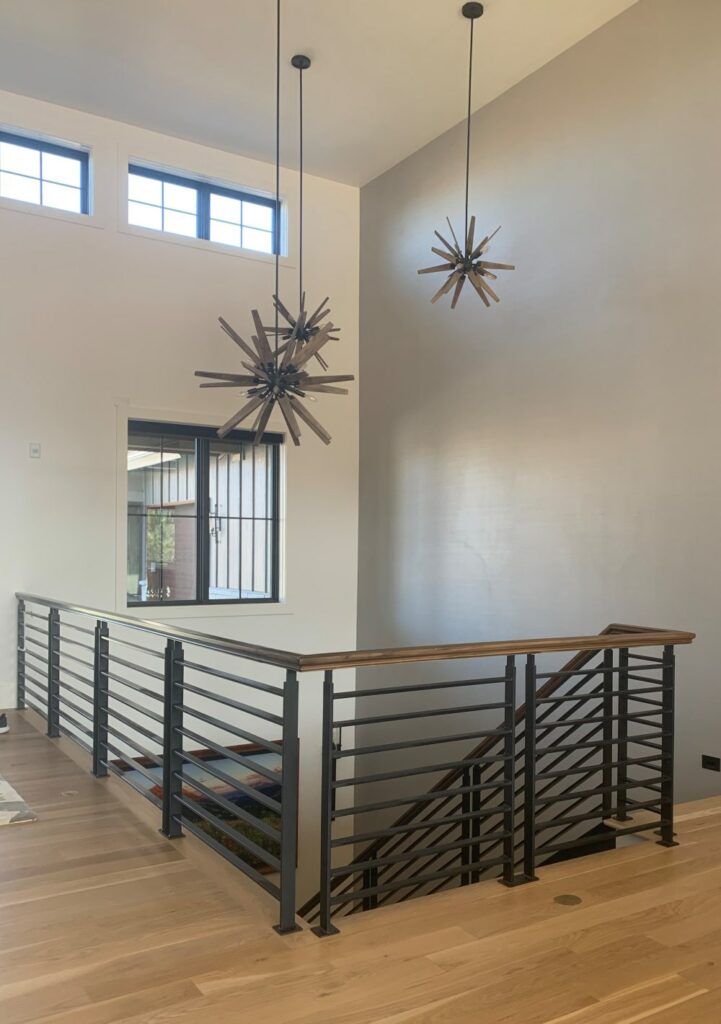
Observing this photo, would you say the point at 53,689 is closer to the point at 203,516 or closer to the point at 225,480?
the point at 203,516

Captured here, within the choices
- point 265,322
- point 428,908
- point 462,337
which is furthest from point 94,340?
point 428,908

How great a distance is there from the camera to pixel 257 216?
7.79m

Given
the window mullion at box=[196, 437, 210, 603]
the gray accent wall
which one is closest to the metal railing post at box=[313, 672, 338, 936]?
the gray accent wall

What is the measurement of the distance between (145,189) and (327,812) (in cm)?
621

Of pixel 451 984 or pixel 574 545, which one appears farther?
pixel 574 545

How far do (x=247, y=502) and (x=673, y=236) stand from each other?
4283 mm

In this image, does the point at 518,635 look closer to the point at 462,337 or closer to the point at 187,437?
the point at 462,337

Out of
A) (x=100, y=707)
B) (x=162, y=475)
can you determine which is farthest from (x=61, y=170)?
(x=100, y=707)

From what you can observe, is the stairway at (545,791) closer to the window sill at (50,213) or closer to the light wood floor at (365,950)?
the light wood floor at (365,950)

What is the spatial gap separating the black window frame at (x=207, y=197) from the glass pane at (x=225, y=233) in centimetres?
4

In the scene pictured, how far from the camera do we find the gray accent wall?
4.89 m

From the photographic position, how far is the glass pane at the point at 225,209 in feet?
24.7

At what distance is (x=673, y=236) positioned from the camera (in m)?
5.07

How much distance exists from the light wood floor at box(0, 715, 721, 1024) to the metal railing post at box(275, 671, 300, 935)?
81mm
